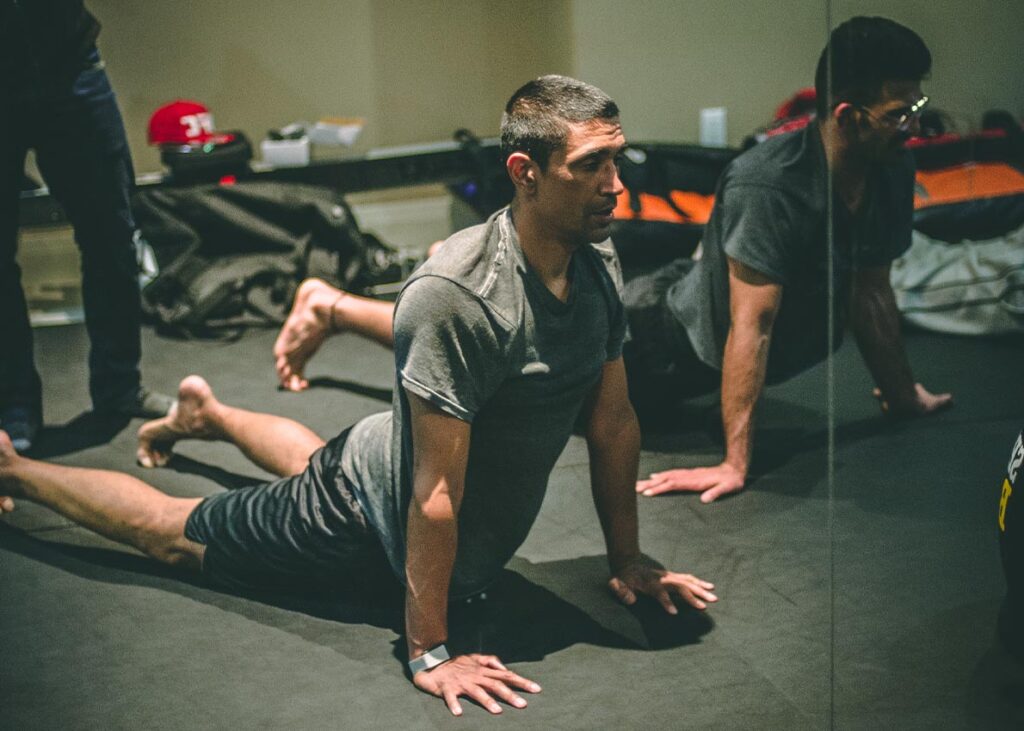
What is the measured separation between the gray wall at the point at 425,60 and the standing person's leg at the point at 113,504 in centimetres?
203

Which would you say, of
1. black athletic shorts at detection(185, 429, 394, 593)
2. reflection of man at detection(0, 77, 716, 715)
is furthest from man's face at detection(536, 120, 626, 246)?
black athletic shorts at detection(185, 429, 394, 593)

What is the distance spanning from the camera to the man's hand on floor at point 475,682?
5.28ft

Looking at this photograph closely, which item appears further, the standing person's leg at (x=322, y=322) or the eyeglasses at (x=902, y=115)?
the standing person's leg at (x=322, y=322)

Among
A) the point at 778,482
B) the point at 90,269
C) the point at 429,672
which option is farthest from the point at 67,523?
the point at 778,482

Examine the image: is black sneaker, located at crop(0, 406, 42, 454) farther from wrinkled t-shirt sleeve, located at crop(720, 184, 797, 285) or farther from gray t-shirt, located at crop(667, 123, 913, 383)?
wrinkled t-shirt sleeve, located at crop(720, 184, 797, 285)

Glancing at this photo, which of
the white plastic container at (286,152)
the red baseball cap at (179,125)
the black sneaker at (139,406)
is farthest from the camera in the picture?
the white plastic container at (286,152)

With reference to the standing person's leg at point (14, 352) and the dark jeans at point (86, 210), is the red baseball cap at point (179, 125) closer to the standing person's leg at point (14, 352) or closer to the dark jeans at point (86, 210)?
the dark jeans at point (86, 210)

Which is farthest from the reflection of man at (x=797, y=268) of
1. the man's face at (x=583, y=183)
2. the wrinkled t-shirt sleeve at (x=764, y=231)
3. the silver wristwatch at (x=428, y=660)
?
the silver wristwatch at (x=428, y=660)

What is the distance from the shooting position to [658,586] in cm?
187

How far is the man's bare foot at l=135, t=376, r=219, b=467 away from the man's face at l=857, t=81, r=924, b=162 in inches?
51.4

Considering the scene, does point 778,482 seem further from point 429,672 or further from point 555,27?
point 555,27

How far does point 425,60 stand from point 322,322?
156 centimetres

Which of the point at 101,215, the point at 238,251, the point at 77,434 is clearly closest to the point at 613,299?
the point at 101,215

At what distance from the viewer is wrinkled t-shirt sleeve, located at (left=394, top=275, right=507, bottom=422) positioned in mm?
1538
